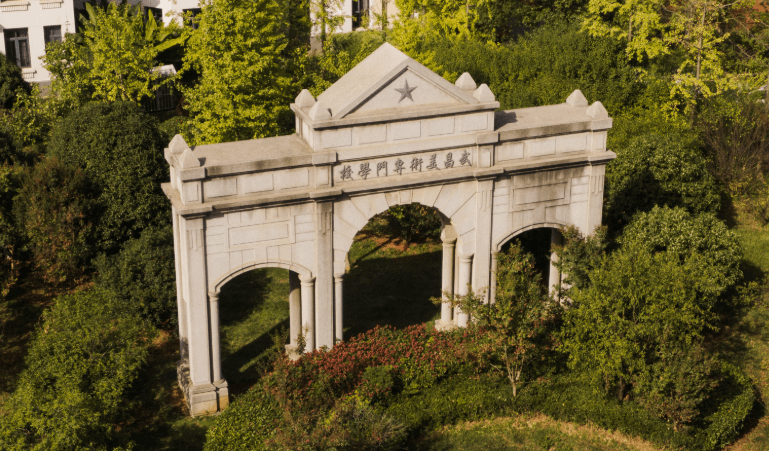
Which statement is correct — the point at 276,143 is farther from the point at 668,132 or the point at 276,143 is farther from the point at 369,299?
the point at 668,132

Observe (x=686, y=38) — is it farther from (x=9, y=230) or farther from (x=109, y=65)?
(x=9, y=230)

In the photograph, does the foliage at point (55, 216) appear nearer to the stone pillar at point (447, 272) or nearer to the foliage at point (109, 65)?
the foliage at point (109, 65)

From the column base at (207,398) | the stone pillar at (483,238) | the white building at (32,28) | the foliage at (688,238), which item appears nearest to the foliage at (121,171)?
the column base at (207,398)

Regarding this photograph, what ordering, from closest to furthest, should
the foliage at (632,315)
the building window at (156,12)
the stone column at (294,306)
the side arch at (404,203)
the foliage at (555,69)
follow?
the foliage at (632,315) → the side arch at (404,203) → the stone column at (294,306) → the foliage at (555,69) → the building window at (156,12)

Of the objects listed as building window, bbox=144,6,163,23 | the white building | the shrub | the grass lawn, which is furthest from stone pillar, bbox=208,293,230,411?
building window, bbox=144,6,163,23

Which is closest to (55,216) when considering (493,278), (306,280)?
(306,280)
